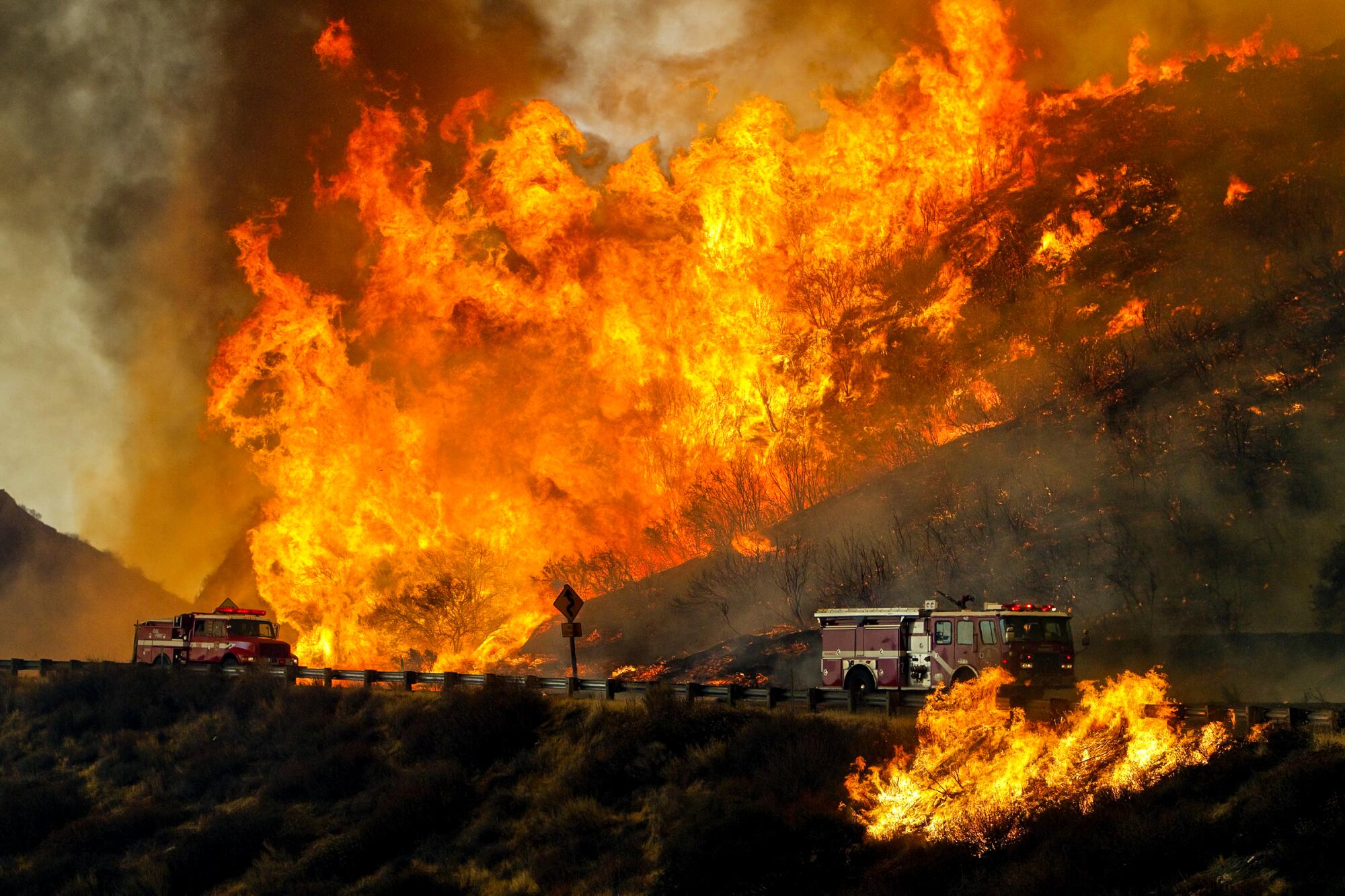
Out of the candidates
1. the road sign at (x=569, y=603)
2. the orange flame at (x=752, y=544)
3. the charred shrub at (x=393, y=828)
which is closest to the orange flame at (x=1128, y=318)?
the orange flame at (x=752, y=544)

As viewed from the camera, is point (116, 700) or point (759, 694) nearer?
point (759, 694)

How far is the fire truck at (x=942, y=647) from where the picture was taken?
26.9 meters

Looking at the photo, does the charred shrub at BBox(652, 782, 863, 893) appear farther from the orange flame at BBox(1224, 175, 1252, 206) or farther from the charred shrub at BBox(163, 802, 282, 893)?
→ the orange flame at BBox(1224, 175, 1252, 206)

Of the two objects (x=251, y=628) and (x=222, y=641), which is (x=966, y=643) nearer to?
(x=251, y=628)

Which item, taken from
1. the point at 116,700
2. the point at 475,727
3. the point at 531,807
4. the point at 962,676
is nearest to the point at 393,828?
the point at 531,807

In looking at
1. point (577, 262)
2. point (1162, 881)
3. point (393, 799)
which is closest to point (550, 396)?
point (577, 262)

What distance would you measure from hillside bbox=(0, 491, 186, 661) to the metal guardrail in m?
75.3

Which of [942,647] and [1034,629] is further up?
[1034,629]

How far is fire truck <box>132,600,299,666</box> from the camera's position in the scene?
44.0 meters

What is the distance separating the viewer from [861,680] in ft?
102

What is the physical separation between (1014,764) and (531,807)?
11561 millimetres

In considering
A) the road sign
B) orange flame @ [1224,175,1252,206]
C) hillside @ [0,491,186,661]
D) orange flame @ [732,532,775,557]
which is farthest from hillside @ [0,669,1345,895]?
hillside @ [0,491,186,661]

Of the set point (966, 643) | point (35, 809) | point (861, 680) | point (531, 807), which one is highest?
point (966, 643)

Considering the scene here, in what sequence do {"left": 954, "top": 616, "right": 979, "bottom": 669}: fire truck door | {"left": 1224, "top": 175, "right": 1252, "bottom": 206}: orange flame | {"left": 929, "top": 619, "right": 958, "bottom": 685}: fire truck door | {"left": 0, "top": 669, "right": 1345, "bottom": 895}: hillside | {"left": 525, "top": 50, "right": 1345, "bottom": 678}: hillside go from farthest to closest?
1. {"left": 1224, "top": 175, "right": 1252, "bottom": 206}: orange flame
2. {"left": 525, "top": 50, "right": 1345, "bottom": 678}: hillside
3. {"left": 929, "top": 619, "right": 958, "bottom": 685}: fire truck door
4. {"left": 954, "top": 616, "right": 979, "bottom": 669}: fire truck door
5. {"left": 0, "top": 669, "right": 1345, "bottom": 895}: hillside
